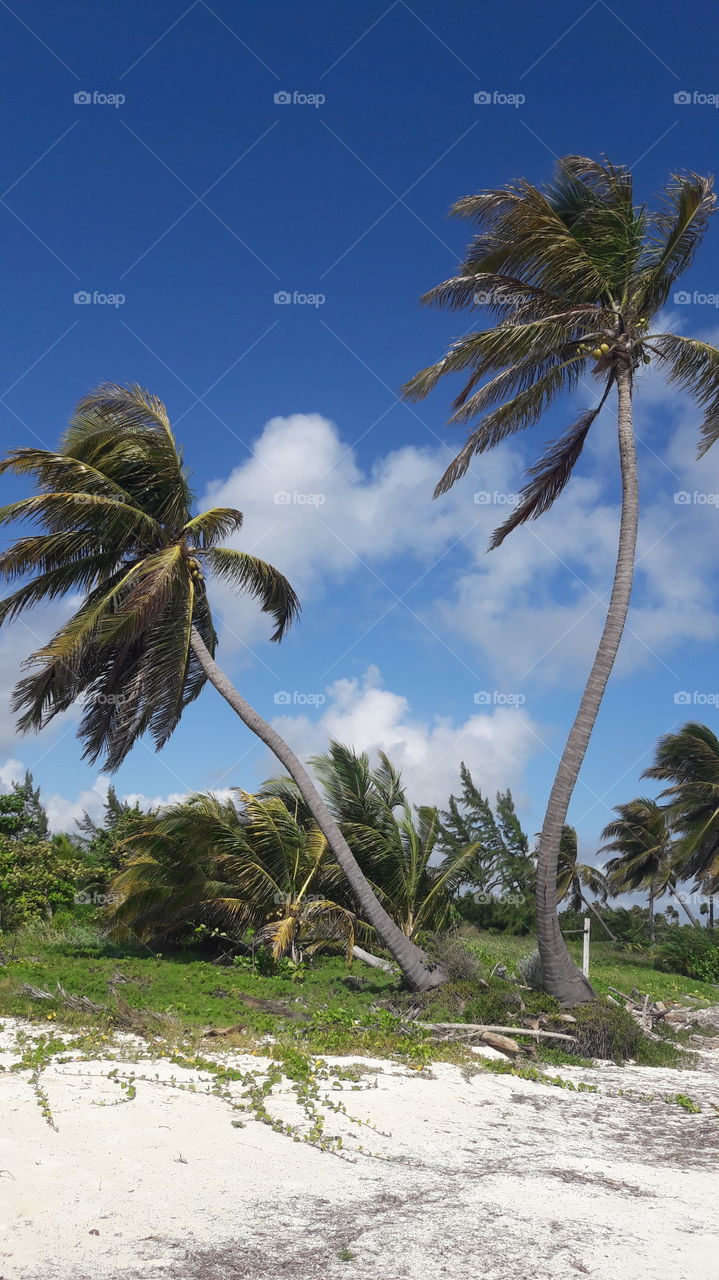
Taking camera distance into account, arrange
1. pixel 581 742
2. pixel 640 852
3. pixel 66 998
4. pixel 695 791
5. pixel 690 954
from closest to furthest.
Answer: pixel 66 998, pixel 581 742, pixel 690 954, pixel 695 791, pixel 640 852

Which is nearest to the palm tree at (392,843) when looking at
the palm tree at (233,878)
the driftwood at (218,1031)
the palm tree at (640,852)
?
the palm tree at (233,878)

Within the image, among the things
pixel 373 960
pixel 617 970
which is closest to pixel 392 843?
pixel 373 960

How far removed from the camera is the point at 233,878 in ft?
51.9

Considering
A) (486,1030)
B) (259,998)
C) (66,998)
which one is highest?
(486,1030)

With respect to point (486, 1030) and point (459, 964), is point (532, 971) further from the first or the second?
point (486, 1030)

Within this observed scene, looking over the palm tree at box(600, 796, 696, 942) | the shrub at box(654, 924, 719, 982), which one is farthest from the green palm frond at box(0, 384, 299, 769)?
the palm tree at box(600, 796, 696, 942)

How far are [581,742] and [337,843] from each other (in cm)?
394

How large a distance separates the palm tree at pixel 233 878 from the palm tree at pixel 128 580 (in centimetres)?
192

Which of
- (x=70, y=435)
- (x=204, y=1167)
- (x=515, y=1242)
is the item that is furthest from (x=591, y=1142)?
(x=70, y=435)

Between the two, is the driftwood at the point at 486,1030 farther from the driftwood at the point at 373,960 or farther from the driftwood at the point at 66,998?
the driftwood at the point at 373,960

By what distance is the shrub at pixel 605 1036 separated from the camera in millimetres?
10930

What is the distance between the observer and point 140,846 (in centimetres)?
1576

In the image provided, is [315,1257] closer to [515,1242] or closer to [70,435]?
[515,1242]

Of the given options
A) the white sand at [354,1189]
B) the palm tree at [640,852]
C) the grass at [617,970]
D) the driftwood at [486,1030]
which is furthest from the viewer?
the palm tree at [640,852]
